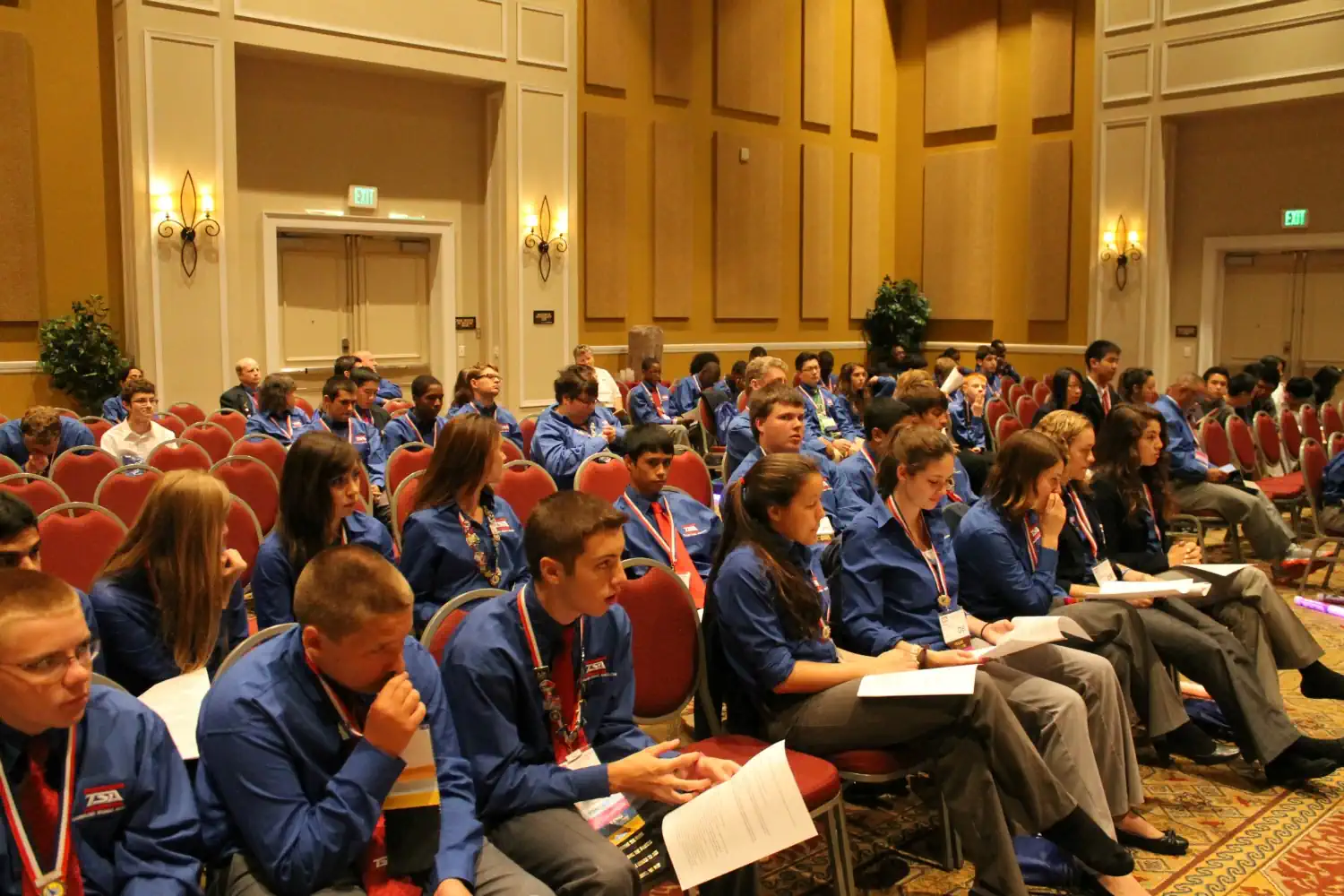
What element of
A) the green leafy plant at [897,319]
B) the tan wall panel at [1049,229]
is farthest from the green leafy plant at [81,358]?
the tan wall panel at [1049,229]

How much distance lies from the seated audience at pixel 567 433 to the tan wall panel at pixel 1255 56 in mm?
9827

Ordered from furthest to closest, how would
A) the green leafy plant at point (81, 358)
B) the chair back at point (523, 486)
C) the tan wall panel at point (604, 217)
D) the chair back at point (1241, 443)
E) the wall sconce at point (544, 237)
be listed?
the tan wall panel at point (604, 217)
the wall sconce at point (544, 237)
the green leafy plant at point (81, 358)
the chair back at point (1241, 443)
the chair back at point (523, 486)

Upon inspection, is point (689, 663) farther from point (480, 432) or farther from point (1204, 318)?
point (1204, 318)

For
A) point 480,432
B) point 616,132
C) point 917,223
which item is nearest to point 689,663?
point 480,432

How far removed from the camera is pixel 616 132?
1324 cm

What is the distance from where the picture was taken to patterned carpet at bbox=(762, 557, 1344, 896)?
10.7ft

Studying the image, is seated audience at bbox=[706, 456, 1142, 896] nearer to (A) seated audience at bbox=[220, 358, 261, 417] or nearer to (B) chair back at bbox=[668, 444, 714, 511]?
(B) chair back at bbox=[668, 444, 714, 511]

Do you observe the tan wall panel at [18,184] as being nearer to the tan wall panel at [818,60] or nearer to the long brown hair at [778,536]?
the long brown hair at [778,536]

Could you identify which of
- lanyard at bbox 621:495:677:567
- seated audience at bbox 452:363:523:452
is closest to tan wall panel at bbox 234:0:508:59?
seated audience at bbox 452:363:523:452

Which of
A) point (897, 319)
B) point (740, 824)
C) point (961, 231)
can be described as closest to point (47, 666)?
point (740, 824)

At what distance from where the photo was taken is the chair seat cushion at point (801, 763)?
272 centimetres

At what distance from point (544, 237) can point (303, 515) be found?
31.2 feet

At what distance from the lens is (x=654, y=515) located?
4.18 metres

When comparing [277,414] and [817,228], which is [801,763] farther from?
[817,228]
